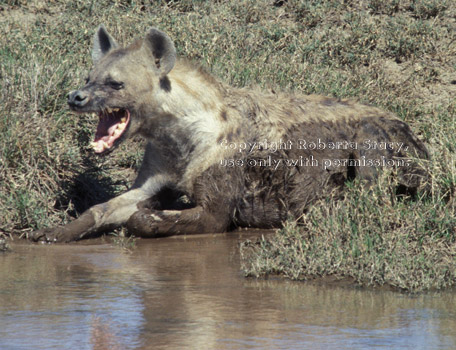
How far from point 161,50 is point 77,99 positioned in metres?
0.76

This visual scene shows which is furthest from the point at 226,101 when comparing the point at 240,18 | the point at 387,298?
the point at 240,18

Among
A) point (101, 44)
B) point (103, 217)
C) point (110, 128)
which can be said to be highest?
point (101, 44)

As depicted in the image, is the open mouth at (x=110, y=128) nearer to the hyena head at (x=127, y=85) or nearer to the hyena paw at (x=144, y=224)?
the hyena head at (x=127, y=85)

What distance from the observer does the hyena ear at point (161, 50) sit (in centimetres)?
680

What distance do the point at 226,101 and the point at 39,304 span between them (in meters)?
2.94

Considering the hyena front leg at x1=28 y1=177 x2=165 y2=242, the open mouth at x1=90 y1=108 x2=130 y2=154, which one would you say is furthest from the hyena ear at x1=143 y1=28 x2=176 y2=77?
the hyena front leg at x1=28 y1=177 x2=165 y2=242

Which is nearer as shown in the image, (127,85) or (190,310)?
(190,310)

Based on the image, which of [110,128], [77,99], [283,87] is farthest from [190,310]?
[283,87]

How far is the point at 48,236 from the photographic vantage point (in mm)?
6430

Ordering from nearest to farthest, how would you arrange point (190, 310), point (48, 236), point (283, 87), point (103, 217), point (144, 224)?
point (190, 310) < point (48, 236) < point (144, 224) < point (103, 217) < point (283, 87)

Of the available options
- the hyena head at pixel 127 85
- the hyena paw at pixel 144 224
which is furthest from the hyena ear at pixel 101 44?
the hyena paw at pixel 144 224

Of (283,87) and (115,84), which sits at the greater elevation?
(283,87)

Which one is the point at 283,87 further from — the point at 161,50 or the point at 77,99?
the point at 77,99

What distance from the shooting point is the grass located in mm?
5426
